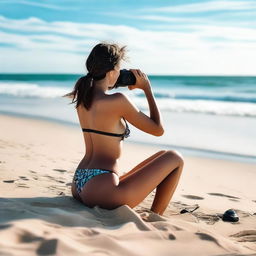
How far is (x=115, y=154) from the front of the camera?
388cm

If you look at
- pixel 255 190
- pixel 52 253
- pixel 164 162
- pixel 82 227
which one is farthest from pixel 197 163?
pixel 52 253

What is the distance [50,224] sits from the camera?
3293 millimetres

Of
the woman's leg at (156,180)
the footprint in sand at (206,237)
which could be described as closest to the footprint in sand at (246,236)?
the footprint in sand at (206,237)

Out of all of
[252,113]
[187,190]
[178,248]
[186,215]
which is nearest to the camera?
[178,248]

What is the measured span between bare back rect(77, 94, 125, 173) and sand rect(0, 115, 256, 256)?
0.36 meters

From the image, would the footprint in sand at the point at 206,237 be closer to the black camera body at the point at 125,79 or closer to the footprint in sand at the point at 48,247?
the footprint in sand at the point at 48,247

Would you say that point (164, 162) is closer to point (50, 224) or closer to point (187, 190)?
point (50, 224)

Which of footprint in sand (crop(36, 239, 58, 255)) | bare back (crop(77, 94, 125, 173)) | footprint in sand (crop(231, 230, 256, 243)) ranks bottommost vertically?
footprint in sand (crop(231, 230, 256, 243))

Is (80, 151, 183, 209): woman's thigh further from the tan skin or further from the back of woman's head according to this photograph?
the back of woman's head

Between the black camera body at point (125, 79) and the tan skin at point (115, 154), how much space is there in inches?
1.4

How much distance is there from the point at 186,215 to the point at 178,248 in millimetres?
1268

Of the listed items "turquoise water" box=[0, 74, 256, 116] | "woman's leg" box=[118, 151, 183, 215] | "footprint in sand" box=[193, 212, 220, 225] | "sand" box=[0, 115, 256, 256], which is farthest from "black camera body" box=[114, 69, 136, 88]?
"turquoise water" box=[0, 74, 256, 116]

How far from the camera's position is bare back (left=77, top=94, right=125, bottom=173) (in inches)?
148

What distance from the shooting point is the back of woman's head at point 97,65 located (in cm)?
368
